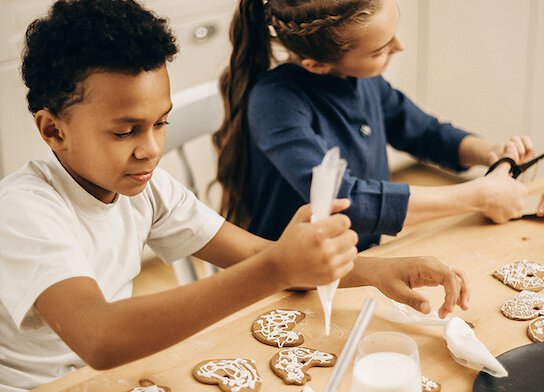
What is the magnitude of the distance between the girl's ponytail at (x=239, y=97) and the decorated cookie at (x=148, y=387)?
2.19ft

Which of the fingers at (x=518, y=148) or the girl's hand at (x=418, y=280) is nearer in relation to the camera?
the girl's hand at (x=418, y=280)

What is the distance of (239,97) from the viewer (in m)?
1.55

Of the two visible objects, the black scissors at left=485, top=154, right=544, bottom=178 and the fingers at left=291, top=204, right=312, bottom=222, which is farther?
the black scissors at left=485, top=154, right=544, bottom=178

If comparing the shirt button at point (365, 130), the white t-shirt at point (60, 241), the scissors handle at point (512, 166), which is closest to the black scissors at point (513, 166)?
the scissors handle at point (512, 166)

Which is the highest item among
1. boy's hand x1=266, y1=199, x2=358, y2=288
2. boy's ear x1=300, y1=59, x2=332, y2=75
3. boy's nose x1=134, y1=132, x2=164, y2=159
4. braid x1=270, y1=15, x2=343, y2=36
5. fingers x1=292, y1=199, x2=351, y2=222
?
braid x1=270, y1=15, x2=343, y2=36

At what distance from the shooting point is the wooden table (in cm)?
99

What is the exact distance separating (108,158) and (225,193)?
614 millimetres

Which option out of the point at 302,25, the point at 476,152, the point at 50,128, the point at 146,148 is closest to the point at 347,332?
the point at 146,148

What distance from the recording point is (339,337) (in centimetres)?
106

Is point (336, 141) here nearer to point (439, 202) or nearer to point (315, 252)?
point (439, 202)

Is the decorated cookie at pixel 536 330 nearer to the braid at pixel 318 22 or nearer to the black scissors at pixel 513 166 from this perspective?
the black scissors at pixel 513 166

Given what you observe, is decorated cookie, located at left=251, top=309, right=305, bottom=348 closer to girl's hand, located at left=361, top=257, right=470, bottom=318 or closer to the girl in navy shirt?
girl's hand, located at left=361, top=257, right=470, bottom=318

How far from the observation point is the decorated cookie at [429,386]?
3.10ft

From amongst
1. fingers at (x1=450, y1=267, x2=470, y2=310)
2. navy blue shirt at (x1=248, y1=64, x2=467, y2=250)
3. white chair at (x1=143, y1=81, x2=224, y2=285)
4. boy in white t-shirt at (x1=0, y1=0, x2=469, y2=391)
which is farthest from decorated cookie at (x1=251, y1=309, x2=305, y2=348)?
white chair at (x1=143, y1=81, x2=224, y2=285)
